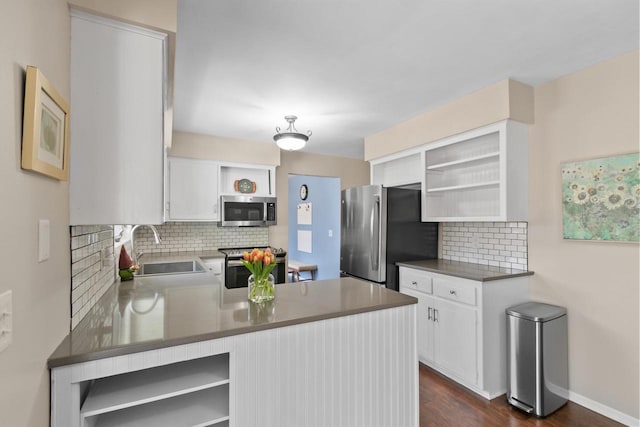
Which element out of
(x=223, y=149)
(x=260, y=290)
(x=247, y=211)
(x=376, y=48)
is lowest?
(x=260, y=290)

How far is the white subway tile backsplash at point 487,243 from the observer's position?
281 centimetres

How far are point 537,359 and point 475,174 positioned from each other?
166 centimetres

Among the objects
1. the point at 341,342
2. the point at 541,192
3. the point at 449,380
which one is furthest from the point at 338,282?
the point at 541,192

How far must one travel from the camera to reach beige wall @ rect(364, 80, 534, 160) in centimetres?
254

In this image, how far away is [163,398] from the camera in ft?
3.86

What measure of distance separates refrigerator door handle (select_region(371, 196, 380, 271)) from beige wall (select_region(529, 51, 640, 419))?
4.39 ft

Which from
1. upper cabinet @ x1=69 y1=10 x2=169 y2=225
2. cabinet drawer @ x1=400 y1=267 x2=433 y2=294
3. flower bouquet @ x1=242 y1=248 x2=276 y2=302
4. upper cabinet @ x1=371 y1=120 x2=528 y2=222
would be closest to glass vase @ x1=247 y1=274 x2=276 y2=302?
flower bouquet @ x1=242 y1=248 x2=276 y2=302

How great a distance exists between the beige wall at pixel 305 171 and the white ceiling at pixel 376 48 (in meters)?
1.84

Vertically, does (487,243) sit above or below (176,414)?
above

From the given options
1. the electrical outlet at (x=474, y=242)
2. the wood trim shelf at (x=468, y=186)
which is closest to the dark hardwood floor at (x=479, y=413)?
the electrical outlet at (x=474, y=242)

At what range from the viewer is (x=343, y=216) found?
13.0ft

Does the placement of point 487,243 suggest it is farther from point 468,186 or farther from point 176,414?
point 176,414

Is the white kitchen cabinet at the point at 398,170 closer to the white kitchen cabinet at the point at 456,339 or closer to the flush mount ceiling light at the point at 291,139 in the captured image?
the flush mount ceiling light at the point at 291,139

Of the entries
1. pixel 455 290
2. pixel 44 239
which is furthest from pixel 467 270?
pixel 44 239
